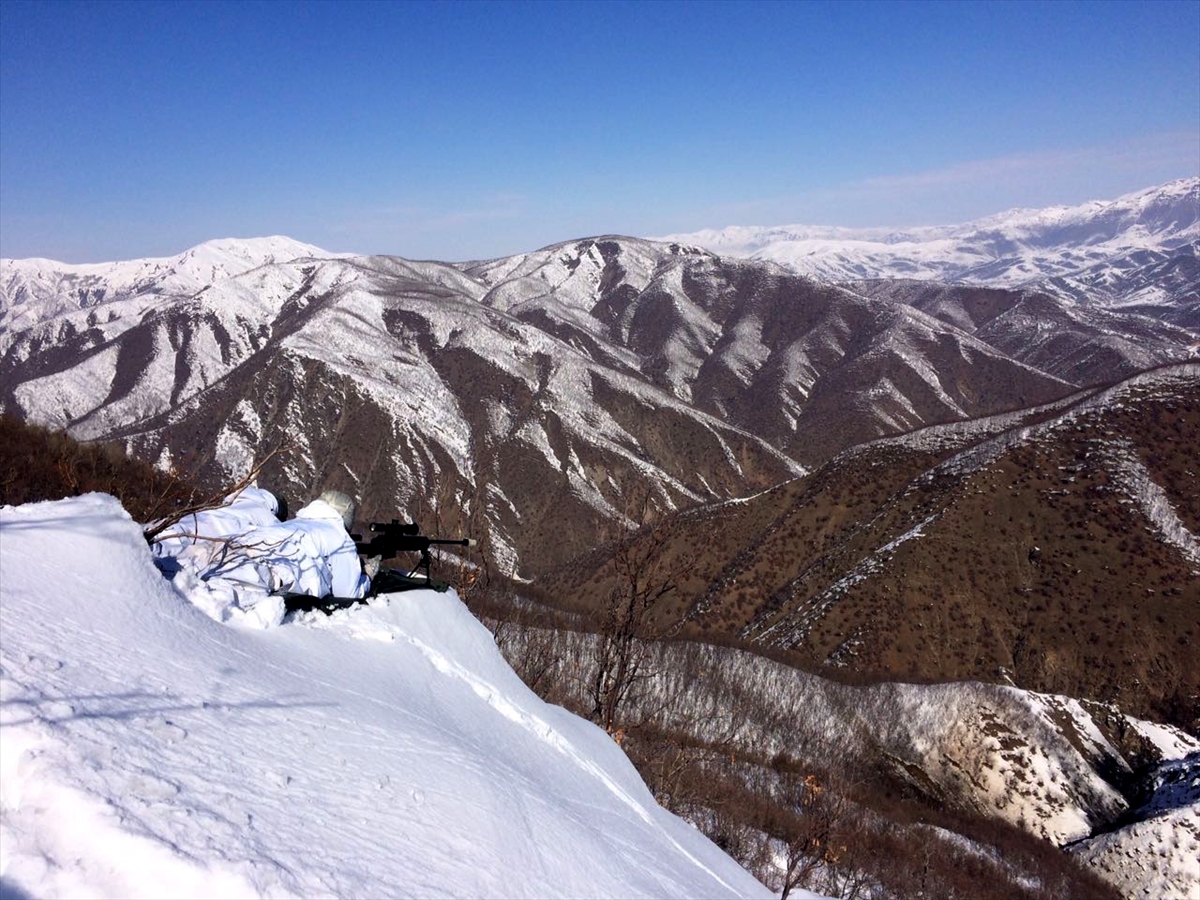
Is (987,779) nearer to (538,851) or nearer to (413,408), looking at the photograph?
(538,851)

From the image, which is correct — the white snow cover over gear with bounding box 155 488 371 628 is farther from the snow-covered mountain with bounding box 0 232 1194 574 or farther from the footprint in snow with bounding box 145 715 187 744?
the snow-covered mountain with bounding box 0 232 1194 574

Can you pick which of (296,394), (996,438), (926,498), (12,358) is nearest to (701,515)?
(926,498)

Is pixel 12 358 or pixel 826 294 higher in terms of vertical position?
pixel 826 294

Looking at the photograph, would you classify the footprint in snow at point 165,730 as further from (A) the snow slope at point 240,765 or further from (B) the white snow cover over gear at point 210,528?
(B) the white snow cover over gear at point 210,528

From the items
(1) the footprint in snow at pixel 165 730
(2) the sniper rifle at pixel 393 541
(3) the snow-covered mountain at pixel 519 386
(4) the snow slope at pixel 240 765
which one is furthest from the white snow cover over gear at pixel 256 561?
(3) the snow-covered mountain at pixel 519 386

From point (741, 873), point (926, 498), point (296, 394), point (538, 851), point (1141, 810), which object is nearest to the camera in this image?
point (538, 851)

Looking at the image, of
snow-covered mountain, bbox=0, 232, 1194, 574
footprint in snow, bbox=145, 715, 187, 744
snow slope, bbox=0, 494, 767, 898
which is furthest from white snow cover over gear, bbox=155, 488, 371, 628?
snow-covered mountain, bbox=0, 232, 1194, 574
